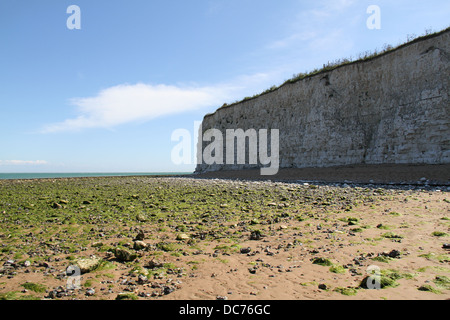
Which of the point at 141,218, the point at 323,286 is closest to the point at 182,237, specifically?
the point at 141,218

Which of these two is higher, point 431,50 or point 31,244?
point 431,50

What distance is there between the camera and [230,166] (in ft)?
127

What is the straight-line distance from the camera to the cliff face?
18.4 metres

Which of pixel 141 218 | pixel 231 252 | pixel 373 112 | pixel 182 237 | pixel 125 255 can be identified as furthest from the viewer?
pixel 373 112

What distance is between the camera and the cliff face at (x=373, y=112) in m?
18.4

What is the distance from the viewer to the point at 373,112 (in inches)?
886

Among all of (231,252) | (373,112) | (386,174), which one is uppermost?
(373,112)

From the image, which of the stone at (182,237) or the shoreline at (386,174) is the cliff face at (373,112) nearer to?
the shoreline at (386,174)

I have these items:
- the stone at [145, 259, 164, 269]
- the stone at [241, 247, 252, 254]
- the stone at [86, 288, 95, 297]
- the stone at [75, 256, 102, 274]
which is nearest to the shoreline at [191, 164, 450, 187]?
the stone at [241, 247, 252, 254]

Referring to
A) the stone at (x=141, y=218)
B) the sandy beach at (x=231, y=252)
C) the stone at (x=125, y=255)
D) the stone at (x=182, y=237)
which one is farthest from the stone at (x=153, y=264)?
the stone at (x=141, y=218)

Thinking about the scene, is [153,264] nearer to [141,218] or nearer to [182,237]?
[182,237]

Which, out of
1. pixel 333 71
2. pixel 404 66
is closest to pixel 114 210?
pixel 404 66
